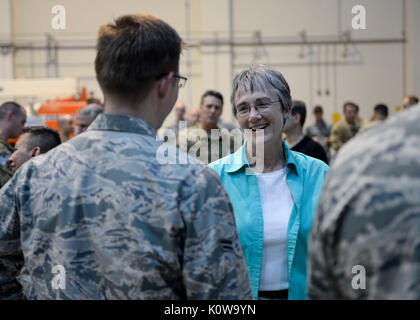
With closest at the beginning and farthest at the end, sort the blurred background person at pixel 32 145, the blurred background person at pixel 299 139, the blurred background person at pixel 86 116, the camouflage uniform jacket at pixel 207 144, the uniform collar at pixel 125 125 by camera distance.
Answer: the uniform collar at pixel 125 125, the blurred background person at pixel 32 145, the blurred background person at pixel 299 139, the camouflage uniform jacket at pixel 207 144, the blurred background person at pixel 86 116

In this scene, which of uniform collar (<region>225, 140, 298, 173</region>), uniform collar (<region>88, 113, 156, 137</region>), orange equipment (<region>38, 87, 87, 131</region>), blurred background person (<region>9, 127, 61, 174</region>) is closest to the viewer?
uniform collar (<region>88, 113, 156, 137</region>)

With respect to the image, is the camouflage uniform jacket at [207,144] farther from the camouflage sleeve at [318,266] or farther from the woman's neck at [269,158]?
the camouflage sleeve at [318,266]

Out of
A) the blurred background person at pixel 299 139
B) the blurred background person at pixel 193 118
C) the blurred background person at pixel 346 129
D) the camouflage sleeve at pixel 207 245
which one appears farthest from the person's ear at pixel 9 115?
the blurred background person at pixel 346 129

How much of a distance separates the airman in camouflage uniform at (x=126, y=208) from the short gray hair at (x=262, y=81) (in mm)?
919

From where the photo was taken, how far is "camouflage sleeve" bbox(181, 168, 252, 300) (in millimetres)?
1239

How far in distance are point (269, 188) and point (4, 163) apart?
2.66 meters

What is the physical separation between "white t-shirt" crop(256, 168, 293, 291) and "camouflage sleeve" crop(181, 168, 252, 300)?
778 millimetres

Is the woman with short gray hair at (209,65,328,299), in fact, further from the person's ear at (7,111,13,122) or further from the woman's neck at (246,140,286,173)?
the person's ear at (7,111,13,122)

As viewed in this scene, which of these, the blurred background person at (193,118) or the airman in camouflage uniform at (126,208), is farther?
the blurred background person at (193,118)

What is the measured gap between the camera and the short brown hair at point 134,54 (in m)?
1.31

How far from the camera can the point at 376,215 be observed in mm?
825

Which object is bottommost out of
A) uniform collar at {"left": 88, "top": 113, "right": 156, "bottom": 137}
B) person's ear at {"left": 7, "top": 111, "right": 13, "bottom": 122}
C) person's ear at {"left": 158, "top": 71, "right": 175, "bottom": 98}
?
person's ear at {"left": 7, "top": 111, "right": 13, "bottom": 122}

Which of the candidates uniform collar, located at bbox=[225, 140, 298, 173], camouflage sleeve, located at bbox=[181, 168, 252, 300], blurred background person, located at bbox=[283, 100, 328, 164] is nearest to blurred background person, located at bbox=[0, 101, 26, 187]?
blurred background person, located at bbox=[283, 100, 328, 164]
